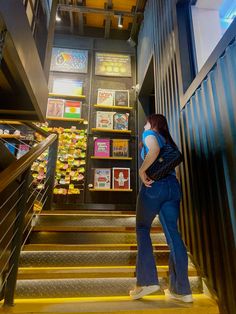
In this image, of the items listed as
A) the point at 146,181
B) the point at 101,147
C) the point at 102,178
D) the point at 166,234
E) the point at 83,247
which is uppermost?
the point at 101,147

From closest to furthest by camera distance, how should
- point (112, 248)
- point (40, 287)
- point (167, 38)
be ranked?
point (40, 287)
point (112, 248)
point (167, 38)

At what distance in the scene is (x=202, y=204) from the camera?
6.91 ft

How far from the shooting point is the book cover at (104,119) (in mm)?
5371

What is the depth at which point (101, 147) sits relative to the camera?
17.2 feet

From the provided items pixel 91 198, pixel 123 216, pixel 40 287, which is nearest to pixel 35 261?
pixel 40 287

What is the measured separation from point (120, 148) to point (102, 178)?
73 cm

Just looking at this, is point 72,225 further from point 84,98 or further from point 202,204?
point 84,98

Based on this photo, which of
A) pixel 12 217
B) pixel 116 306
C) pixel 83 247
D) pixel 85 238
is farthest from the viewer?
pixel 85 238

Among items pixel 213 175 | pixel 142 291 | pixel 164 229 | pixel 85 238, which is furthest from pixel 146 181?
pixel 85 238

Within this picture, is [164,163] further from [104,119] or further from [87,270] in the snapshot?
[104,119]

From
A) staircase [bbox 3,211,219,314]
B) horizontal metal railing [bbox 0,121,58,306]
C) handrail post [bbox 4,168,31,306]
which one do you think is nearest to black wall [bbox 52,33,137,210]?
staircase [bbox 3,211,219,314]

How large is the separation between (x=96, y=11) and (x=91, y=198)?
12.9ft

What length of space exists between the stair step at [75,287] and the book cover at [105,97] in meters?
4.10

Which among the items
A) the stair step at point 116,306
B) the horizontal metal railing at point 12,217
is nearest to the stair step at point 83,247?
the horizontal metal railing at point 12,217
